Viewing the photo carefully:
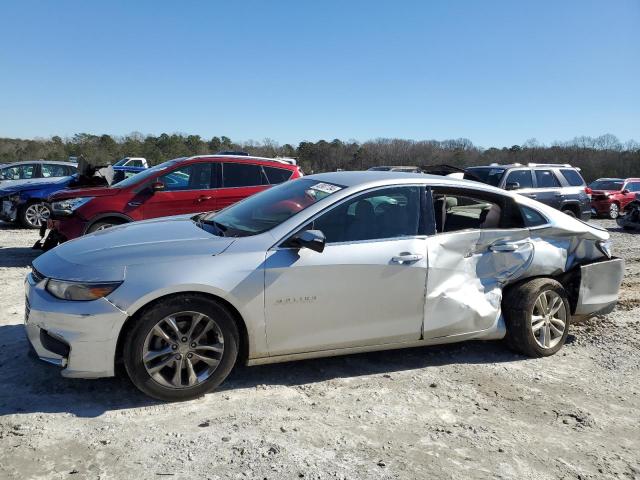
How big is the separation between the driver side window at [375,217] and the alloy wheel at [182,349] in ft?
3.47

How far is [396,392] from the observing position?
12.8 feet

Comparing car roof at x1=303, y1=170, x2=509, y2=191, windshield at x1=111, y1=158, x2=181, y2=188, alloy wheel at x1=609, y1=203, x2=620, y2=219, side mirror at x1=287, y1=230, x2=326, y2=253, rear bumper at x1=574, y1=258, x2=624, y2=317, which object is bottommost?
alloy wheel at x1=609, y1=203, x2=620, y2=219

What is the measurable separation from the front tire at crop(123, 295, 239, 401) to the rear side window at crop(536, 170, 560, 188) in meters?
11.0

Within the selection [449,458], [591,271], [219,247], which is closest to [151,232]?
[219,247]

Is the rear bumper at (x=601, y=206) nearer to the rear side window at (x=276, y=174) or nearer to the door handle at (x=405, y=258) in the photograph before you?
the rear side window at (x=276, y=174)

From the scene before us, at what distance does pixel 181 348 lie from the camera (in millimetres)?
3541

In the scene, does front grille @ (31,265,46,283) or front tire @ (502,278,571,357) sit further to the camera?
front tire @ (502,278,571,357)

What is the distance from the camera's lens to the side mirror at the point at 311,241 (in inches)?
144

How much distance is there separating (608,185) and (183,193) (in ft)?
55.6

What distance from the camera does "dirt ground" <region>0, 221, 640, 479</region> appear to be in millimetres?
2924

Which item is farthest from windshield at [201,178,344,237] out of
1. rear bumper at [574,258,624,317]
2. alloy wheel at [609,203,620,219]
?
alloy wheel at [609,203,620,219]

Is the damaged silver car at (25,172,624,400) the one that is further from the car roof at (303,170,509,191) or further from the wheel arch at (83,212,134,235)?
the wheel arch at (83,212,134,235)

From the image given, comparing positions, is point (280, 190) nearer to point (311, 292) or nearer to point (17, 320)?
point (311, 292)

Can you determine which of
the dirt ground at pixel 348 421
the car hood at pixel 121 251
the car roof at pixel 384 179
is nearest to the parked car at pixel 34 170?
the dirt ground at pixel 348 421
